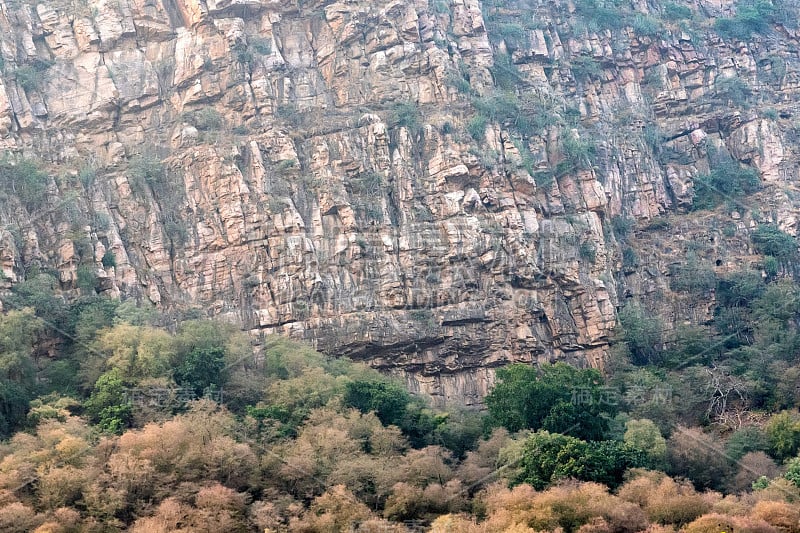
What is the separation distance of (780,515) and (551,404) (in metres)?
10.9

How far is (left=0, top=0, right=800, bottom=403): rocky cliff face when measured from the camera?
142 ft

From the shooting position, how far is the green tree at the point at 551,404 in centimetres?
3769

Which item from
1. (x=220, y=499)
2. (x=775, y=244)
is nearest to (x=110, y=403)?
(x=220, y=499)

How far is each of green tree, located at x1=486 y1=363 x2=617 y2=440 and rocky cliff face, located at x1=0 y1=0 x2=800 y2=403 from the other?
488 cm

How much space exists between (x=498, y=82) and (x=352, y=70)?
299 inches

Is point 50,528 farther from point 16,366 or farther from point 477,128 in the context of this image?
point 477,128

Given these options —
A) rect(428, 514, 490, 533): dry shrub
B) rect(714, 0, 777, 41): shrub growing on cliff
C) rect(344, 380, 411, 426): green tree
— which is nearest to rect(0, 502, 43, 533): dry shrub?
rect(428, 514, 490, 533): dry shrub

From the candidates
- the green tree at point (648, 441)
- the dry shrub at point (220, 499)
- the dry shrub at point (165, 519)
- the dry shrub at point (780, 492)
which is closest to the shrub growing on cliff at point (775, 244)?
the green tree at point (648, 441)

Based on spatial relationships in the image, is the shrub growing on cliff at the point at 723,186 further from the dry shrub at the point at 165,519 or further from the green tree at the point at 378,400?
the dry shrub at the point at 165,519

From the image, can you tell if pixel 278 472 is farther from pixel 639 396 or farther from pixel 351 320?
Result: pixel 639 396

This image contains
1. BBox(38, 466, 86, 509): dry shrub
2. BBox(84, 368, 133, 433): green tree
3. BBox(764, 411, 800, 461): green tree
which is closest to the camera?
BBox(38, 466, 86, 509): dry shrub

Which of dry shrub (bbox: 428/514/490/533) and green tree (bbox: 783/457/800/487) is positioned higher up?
dry shrub (bbox: 428/514/490/533)

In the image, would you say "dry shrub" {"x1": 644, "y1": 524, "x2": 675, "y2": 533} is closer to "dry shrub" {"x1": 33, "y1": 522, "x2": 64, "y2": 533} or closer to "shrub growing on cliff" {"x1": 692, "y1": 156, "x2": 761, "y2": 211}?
"dry shrub" {"x1": 33, "y1": 522, "x2": 64, "y2": 533}

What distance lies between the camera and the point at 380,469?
33.1 metres
